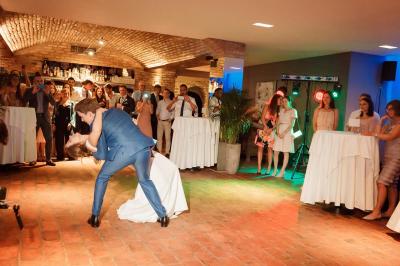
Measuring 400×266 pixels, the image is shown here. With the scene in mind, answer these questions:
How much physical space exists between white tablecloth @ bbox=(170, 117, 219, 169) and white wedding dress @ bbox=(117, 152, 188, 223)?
10.2 feet

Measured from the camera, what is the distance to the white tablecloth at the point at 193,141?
24.6 feet

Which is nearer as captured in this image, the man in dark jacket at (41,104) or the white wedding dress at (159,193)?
the white wedding dress at (159,193)

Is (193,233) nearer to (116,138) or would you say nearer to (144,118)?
(116,138)

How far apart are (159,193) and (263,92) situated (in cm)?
890

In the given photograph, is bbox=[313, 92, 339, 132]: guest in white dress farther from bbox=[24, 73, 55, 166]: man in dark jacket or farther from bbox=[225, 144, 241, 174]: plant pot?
bbox=[24, 73, 55, 166]: man in dark jacket

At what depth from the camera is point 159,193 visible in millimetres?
4301

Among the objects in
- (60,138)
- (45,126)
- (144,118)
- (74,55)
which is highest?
(74,55)

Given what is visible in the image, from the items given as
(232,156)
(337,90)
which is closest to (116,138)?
(232,156)

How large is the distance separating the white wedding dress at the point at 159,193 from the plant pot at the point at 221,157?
3495 millimetres

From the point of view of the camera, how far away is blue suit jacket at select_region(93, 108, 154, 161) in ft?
12.2

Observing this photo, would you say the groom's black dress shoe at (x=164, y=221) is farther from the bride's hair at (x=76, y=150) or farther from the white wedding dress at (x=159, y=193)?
the bride's hair at (x=76, y=150)

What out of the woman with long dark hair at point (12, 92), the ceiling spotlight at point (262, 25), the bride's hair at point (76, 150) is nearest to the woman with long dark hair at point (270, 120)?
the ceiling spotlight at point (262, 25)

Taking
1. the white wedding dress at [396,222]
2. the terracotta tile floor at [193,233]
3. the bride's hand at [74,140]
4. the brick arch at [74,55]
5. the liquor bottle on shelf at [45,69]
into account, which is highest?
the brick arch at [74,55]

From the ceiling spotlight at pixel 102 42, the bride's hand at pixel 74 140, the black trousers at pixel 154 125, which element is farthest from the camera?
the ceiling spotlight at pixel 102 42
